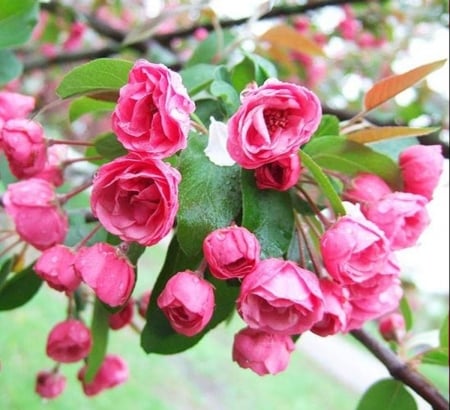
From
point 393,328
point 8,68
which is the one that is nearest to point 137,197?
point 8,68

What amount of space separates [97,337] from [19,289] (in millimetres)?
119

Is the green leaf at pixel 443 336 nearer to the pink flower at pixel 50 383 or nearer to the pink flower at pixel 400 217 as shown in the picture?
the pink flower at pixel 400 217

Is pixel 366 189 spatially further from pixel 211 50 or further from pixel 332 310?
pixel 211 50

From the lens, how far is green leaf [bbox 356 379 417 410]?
1007 millimetres

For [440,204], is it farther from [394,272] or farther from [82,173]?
[82,173]

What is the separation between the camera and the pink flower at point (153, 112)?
0.61m

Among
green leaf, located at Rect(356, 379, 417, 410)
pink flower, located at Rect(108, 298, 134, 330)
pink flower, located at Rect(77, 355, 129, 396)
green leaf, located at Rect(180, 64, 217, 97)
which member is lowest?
pink flower, located at Rect(77, 355, 129, 396)

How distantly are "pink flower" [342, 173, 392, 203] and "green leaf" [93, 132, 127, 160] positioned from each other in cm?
26

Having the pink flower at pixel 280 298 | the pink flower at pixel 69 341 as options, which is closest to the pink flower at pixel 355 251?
the pink flower at pixel 280 298

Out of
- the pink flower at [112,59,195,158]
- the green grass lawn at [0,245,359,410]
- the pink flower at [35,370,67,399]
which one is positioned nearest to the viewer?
the pink flower at [112,59,195,158]

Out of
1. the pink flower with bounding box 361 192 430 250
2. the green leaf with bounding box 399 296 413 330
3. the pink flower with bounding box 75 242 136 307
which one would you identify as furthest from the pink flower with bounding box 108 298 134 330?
the green leaf with bounding box 399 296 413 330

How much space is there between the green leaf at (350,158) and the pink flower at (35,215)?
0.95 feet

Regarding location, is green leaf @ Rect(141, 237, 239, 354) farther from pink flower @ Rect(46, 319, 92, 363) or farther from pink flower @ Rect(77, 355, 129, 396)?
pink flower @ Rect(77, 355, 129, 396)

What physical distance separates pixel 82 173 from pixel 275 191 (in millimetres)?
1256
